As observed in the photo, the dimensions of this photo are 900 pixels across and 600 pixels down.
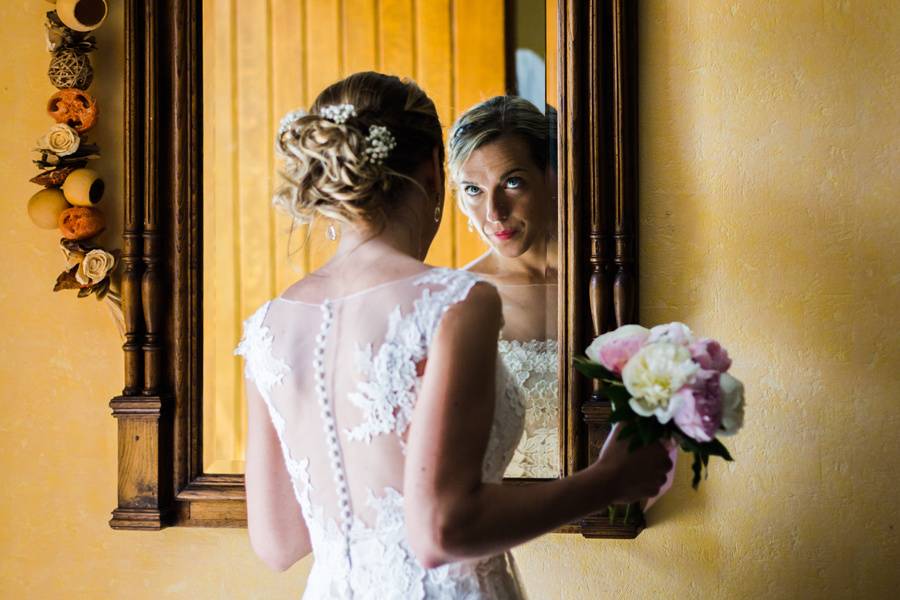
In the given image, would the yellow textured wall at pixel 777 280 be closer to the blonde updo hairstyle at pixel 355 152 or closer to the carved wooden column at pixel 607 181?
the carved wooden column at pixel 607 181

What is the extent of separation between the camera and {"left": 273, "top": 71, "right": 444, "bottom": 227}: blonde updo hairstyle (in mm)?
1421

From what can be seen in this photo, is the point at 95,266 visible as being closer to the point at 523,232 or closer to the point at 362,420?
the point at 523,232

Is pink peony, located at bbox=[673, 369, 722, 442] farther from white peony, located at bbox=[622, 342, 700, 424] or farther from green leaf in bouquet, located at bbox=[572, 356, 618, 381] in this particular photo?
green leaf in bouquet, located at bbox=[572, 356, 618, 381]

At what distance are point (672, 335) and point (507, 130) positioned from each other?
81cm

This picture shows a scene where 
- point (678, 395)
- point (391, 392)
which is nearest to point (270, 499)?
point (391, 392)

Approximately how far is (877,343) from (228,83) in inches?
62.0

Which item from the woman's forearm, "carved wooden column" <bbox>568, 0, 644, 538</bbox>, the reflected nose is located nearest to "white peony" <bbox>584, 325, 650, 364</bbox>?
the woman's forearm

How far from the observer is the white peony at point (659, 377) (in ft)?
4.50

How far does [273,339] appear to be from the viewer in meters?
1.49

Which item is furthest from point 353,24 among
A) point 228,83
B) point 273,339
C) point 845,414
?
point 845,414

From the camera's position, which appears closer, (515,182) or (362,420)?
(362,420)

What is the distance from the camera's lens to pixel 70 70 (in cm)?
226

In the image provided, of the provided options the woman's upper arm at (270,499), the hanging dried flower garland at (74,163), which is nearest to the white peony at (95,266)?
the hanging dried flower garland at (74,163)

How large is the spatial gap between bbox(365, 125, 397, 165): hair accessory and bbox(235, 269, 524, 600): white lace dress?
198 millimetres
